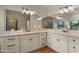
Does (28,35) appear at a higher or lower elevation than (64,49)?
higher

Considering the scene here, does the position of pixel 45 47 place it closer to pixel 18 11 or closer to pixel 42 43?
pixel 42 43

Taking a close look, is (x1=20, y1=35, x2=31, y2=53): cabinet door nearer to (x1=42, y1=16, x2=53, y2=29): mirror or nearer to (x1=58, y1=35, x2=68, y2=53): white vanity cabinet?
(x1=42, y1=16, x2=53, y2=29): mirror

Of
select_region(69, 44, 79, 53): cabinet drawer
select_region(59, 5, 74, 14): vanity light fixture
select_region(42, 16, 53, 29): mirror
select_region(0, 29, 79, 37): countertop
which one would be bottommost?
select_region(69, 44, 79, 53): cabinet drawer

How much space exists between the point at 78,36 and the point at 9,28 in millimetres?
901

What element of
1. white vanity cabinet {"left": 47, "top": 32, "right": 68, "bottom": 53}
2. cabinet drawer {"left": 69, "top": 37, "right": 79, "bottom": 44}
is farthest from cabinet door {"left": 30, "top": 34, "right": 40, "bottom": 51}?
cabinet drawer {"left": 69, "top": 37, "right": 79, "bottom": 44}

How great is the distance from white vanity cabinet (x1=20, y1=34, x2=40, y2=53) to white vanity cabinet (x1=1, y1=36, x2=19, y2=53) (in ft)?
0.27

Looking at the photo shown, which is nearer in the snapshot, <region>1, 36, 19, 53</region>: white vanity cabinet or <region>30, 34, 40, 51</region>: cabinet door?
<region>1, 36, 19, 53</region>: white vanity cabinet

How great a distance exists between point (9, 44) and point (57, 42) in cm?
69

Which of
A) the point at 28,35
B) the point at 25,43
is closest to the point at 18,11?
the point at 28,35

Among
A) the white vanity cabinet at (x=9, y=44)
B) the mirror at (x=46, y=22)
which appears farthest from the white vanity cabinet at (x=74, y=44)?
the white vanity cabinet at (x=9, y=44)

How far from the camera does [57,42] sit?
1.20 metres

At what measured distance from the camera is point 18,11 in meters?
1.02

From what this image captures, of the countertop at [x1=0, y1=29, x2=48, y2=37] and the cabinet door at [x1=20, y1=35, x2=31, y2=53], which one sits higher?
the countertop at [x1=0, y1=29, x2=48, y2=37]

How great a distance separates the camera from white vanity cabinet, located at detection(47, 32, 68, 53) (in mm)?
1155
